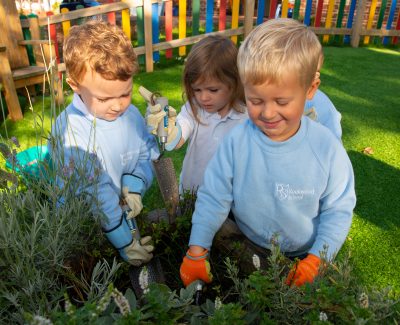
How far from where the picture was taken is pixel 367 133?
4500mm

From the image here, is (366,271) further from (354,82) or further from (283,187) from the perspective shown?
(354,82)

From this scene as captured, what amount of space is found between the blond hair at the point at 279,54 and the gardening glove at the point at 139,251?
750 millimetres

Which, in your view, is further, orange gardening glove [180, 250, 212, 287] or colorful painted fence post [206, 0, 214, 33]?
colorful painted fence post [206, 0, 214, 33]

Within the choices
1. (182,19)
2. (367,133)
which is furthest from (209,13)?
(367,133)

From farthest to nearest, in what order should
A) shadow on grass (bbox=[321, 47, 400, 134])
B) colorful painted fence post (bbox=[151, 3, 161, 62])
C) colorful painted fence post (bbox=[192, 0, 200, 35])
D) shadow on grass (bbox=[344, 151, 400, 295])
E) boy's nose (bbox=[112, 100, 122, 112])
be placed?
colorful painted fence post (bbox=[192, 0, 200, 35]) < colorful painted fence post (bbox=[151, 3, 161, 62]) < shadow on grass (bbox=[321, 47, 400, 134]) < shadow on grass (bbox=[344, 151, 400, 295]) < boy's nose (bbox=[112, 100, 122, 112])

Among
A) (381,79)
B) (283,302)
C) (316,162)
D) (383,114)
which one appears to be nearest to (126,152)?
(316,162)

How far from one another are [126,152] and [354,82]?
522 centimetres

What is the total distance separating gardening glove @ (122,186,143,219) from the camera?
5.62 feet

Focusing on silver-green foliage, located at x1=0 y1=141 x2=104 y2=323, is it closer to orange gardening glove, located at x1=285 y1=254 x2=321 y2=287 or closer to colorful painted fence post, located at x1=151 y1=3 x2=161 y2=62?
orange gardening glove, located at x1=285 y1=254 x2=321 y2=287

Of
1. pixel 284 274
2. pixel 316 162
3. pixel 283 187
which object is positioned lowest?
pixel 284 274

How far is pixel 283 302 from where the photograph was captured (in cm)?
108

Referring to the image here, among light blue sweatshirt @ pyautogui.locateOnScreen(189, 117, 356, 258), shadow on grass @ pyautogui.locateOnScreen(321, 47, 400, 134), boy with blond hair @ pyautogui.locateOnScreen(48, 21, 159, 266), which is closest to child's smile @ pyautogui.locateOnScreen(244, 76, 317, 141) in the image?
light blue sweatshirt @ pyautogui.locateOnScreen(189, 117, 356, 258)

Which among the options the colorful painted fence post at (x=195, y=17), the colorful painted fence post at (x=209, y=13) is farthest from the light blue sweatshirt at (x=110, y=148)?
the colorful painted fence post at (x=209, y=13)

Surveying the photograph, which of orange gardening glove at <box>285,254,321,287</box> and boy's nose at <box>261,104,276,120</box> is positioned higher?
boy's nose at <box>261,104,276,120</box>
